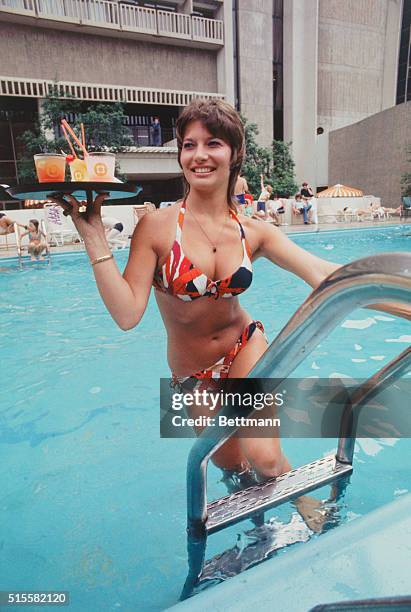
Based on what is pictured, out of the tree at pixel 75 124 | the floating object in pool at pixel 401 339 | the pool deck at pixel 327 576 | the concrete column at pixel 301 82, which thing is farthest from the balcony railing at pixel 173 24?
the pool deck at pixel 327 576

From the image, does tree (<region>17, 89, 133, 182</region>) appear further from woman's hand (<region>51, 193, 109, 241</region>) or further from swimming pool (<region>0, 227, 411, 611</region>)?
woman's hand (<region>51, 193, 109, 241</region>)

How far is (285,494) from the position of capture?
1.60m

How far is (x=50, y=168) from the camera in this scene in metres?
1.33

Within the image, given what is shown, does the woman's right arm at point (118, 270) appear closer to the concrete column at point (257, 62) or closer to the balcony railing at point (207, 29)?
the balcony railing at point (207, 29)

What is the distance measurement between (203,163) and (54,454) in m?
2.37

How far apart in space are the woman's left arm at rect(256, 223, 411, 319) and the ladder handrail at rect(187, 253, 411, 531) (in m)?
0.71

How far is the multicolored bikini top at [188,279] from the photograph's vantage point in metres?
1.62

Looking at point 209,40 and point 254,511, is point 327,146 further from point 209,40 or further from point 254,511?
point 254,511

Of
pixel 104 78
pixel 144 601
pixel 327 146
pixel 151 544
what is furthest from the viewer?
pixel 327 146

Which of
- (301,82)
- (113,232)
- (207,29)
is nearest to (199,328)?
(113,232)

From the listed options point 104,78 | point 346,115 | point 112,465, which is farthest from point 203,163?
point 346,115

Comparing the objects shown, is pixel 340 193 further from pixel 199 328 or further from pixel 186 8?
pixel 199 328

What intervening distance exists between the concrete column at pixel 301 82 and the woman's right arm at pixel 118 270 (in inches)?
1018

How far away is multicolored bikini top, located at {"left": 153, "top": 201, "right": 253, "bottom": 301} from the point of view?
162cm
